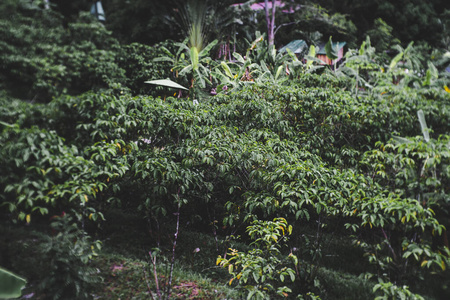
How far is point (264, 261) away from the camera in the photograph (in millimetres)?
1939

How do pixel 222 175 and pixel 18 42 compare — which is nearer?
pixel 222 175

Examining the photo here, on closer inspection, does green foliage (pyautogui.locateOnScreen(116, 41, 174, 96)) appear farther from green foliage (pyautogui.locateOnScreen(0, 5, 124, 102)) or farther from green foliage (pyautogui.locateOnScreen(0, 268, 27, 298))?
green foliage (pyautogui.locateOnScreen(0, 268, 27, 298))

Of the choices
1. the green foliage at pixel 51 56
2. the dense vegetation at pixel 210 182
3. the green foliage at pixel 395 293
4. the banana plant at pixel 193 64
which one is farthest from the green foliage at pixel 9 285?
the banana plant at pixel 193 64

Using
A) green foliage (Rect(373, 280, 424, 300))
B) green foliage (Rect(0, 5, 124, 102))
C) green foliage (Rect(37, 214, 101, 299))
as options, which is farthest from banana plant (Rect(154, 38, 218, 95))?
green foliage (Rect(373, 280, 424, 300))

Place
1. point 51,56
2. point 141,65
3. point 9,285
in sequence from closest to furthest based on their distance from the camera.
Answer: point 9,285 → point 51,56 → point 141,65

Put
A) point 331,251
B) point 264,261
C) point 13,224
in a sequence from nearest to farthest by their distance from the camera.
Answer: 1. point 13,224
2. point 264,261
3. point 331,251

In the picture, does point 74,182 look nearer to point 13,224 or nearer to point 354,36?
point 13,224

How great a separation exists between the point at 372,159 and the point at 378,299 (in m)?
1.23

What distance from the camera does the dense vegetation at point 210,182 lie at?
6.00 ft

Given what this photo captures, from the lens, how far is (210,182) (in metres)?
2.67

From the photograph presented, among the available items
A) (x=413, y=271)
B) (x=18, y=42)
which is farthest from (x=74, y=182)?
(x=413, y=271)

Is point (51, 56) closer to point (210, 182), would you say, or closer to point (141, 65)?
point (141, 65)

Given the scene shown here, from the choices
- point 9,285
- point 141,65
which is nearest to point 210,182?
point 9,285

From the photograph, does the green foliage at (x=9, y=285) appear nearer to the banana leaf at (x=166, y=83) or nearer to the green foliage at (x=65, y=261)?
the green foliage at (x=65, y=261)
